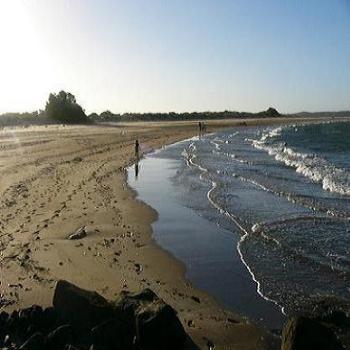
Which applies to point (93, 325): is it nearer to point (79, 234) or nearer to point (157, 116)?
point (79, 234)

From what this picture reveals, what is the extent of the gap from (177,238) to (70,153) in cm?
2510

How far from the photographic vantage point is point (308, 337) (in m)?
6.40

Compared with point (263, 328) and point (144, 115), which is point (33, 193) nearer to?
point (263, 328)

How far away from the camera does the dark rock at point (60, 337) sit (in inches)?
267

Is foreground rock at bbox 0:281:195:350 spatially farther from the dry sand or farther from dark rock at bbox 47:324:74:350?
the dry sand

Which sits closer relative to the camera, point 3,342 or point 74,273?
point 3,342

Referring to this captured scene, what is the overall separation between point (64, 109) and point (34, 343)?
96450 millimetres

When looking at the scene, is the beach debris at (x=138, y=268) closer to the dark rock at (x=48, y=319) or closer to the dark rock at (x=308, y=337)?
the dark rock at (x=48, y=319)

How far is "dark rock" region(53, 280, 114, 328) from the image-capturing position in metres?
7.23

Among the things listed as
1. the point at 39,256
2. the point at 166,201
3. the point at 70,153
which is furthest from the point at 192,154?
the point at 39,256

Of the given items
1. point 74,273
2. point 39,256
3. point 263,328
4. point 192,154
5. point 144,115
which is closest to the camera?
point 263,328

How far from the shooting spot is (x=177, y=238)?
13.8m

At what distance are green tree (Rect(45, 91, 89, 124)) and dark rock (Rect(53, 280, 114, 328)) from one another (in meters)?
94.6

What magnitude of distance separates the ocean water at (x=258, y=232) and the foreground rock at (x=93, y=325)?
2.10 metres
